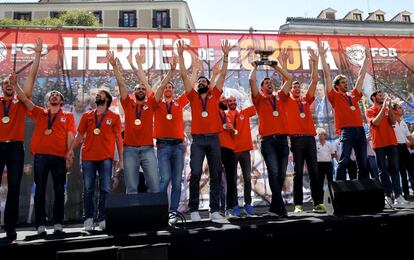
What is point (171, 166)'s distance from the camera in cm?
410

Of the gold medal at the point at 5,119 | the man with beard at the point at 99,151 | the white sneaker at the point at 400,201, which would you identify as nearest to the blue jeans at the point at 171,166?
the man with beard at the point at 99,151

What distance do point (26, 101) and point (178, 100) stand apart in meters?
1.68

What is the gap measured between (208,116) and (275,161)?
91 cm

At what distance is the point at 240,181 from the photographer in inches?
237

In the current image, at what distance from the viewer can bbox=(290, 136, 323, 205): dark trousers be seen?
4258mm

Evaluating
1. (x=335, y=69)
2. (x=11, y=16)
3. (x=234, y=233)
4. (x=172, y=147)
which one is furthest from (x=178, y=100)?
(x=11, y=16)

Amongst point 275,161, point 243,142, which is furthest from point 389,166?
point 243,142

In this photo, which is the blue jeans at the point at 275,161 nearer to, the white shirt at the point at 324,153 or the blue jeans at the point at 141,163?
the blue jeans at the point at 141,163

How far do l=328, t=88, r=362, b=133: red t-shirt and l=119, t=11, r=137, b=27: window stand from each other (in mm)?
23990

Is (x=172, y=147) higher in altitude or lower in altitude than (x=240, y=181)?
higher

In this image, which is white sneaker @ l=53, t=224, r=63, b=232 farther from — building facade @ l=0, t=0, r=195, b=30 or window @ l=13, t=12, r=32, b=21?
window @ l=13, t=12, r=32, b=21

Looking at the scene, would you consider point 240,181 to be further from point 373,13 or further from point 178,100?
point 373,13

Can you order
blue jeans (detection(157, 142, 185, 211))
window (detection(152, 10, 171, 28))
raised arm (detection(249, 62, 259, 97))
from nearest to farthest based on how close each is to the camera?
blue jeans (detection(157, 142, 185, 211)) < raised arm (detection(249, 62, 259, 97)) < window (detection(152, 10, 171, 28))

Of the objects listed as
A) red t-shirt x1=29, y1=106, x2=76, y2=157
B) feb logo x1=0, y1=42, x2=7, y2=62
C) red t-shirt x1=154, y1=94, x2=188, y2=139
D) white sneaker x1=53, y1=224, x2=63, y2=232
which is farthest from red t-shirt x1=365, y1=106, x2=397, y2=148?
feb logo x1=0, y1=42, x2=7, y2=62
